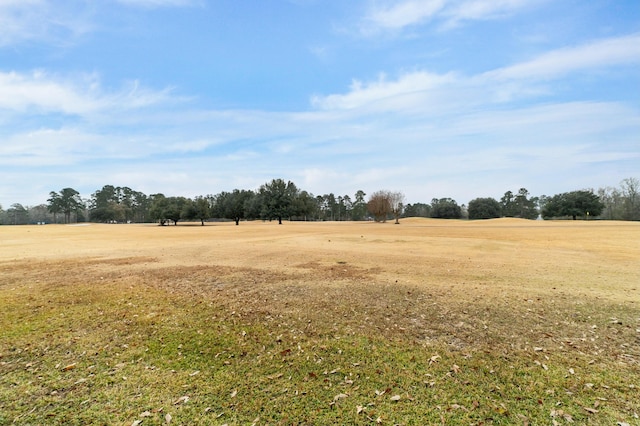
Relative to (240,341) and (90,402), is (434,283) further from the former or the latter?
(90,402)

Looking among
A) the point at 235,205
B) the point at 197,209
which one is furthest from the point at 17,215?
the point at 235,205

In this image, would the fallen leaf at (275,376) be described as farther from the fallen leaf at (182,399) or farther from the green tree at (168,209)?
the green tree at (168,209)

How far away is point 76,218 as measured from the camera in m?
106

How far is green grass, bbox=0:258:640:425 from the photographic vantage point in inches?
137

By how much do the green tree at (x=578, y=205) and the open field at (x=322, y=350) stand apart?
248 feet

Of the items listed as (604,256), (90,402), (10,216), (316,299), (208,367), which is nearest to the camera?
(90,402)

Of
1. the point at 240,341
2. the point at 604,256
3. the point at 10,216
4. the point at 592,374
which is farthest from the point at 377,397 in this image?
the point at 10,216

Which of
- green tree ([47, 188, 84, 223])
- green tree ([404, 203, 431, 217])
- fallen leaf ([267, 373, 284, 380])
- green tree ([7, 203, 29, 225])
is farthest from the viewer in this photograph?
green tree ([404, 203, 431, 217])

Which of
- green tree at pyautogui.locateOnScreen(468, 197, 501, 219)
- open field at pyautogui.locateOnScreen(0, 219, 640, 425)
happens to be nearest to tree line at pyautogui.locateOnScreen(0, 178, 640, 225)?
green tree at pyautogui.locateOnScreen(468, 197, 501, 219)

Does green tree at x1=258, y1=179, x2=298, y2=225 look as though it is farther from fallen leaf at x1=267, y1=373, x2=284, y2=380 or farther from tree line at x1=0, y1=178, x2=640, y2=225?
fallen leaf at x1=267, y1=373, x2=284, y2=380

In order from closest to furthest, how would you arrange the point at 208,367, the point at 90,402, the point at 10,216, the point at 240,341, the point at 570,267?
the point at 90,402, the point at 208,367, the point at 240,341, the point at 570,267, the point at 10,216

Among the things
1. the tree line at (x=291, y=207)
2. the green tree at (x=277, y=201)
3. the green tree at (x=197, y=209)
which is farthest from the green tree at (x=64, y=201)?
the green tree at (x=277, y=201)

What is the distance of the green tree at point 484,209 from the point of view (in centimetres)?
8462

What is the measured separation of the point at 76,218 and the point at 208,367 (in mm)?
133824
